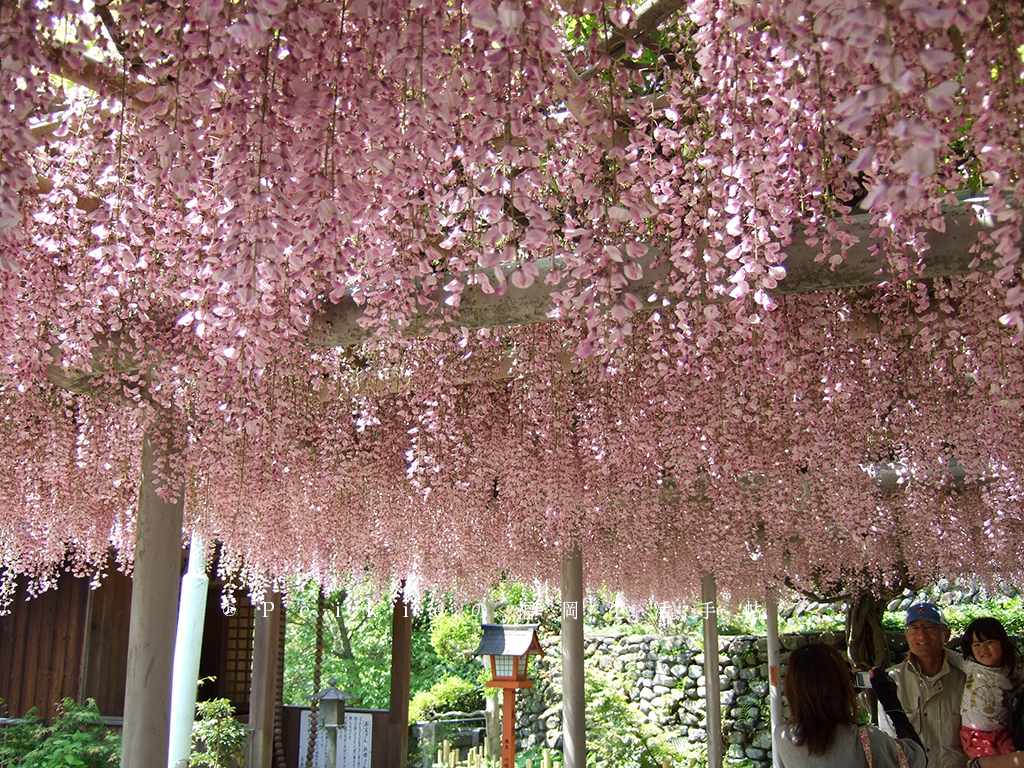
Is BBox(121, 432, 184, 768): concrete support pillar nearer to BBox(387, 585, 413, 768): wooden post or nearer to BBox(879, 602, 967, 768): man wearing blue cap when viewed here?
BBox(879, 602, 967, 768): man wearing blue cap

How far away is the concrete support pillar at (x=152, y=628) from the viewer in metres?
3.18

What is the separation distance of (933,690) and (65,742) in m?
5.47

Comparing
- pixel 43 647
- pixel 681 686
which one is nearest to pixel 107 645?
pixel 43 647

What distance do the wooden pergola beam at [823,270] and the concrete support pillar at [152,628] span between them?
5.31 feet

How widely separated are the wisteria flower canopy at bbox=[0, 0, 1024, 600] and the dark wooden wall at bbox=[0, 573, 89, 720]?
1.50 meters

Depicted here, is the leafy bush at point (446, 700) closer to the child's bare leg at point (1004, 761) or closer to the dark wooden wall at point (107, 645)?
the dark wooden wall at point (107, 645)

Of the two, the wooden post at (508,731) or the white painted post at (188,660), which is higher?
the white painted post at (188,660)

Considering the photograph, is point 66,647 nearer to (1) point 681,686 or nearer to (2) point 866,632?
(1) point 681,686

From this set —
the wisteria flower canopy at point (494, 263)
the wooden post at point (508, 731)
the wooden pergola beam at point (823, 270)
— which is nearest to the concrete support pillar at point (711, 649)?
the wisteria flower canopy at point (494, 263)

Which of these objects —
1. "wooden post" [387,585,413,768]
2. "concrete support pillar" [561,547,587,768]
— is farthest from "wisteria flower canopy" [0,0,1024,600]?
"wooden post" [387,585,413,768]

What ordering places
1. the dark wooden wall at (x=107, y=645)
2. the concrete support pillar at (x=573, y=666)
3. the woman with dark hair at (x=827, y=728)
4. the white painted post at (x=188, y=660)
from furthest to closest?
the dark wooden wall at (x=107, y=645) < the concrete support pillar at (x=573, y=666) < the white painted post at (x=188, y=660) < the woman with dark hair at (x=827, y=728)

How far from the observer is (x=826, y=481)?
4.71 metres

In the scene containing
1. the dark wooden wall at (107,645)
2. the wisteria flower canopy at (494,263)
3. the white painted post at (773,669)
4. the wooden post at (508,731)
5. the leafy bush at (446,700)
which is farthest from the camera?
the leafy bush at (446,700)

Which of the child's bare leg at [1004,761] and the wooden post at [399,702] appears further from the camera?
the wooden post at [399,702]
